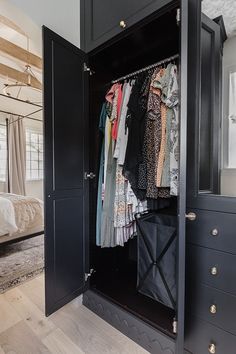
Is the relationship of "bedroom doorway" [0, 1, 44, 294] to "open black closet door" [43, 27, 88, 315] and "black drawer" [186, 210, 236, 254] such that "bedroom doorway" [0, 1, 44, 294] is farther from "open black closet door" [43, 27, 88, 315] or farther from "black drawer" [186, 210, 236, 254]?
"black drawer" [186, 210, 236, 254]

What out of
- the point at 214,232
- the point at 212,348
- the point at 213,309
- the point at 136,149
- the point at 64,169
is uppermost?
the point at 136,149

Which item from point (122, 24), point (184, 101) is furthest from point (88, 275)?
point (122, 24)

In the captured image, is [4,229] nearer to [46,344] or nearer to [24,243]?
[24,243]

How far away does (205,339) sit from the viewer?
109 centimetres

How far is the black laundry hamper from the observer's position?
52.2 inches

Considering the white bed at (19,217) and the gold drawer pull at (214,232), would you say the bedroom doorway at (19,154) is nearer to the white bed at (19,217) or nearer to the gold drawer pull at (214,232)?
the white bed at (19,217)

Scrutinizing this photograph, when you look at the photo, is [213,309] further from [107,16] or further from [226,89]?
[107,16]

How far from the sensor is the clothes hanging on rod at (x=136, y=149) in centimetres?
132

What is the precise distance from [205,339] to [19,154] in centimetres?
504

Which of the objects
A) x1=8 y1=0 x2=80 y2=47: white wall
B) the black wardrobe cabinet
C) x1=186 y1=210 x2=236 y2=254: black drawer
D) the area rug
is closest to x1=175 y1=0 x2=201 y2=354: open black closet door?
the black wardrobe cabinet

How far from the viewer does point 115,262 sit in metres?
2.03

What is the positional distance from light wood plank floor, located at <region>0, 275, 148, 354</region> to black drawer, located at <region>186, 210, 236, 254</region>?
0.87 m

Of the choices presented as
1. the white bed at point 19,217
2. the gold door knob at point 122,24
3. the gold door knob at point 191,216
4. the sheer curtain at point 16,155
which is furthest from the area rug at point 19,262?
the gold door knob at point 122,24

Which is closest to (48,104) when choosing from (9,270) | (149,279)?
(149,279)
